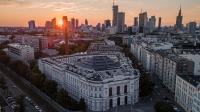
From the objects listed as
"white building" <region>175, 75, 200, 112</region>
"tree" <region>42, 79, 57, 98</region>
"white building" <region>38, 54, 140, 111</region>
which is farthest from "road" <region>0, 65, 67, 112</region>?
"white building" <region>175, 75, 200, 112</region>

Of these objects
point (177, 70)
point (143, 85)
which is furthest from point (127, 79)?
Answer: point (177, 70)

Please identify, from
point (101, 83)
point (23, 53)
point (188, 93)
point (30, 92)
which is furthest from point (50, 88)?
point (23, 53)

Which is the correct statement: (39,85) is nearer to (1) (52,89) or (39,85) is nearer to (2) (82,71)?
(1) (52,89)

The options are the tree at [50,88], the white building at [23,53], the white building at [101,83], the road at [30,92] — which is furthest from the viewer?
the white building at [23,53]

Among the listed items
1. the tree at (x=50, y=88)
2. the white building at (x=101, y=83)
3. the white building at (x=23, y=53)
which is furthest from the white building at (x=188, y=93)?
the white building at (x=23, y=53)

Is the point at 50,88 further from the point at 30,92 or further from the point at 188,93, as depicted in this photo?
the point at 188,93

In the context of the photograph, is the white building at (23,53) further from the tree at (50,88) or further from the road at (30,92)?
the tree at (50,88)
